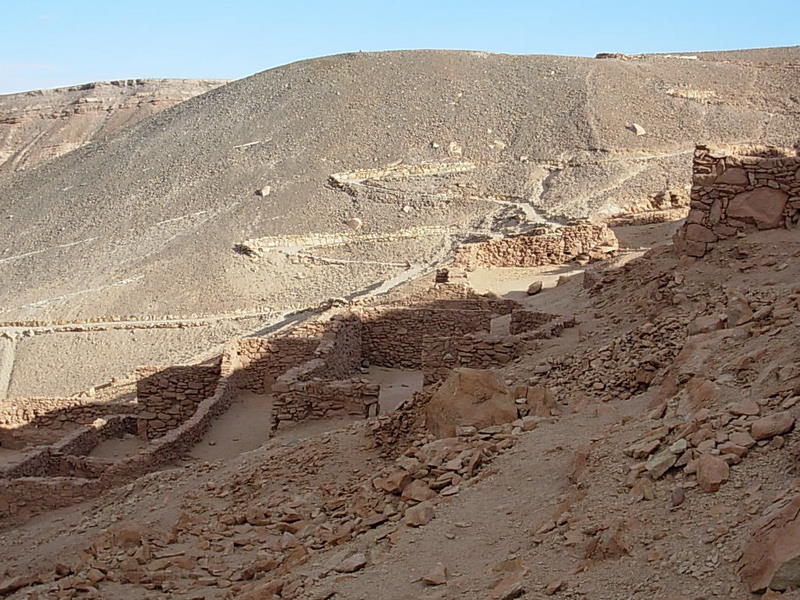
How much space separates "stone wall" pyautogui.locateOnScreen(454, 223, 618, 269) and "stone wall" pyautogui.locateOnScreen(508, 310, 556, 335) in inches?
305

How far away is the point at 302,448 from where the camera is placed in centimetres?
1005

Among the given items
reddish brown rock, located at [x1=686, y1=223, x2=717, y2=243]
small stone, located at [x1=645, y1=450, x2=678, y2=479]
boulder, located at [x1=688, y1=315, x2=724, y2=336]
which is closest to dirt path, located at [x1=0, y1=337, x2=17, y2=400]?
reddish brown rock, located at [x1=686, y1=223, x2=717, y2=243]

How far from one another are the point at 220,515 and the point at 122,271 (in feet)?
92.3

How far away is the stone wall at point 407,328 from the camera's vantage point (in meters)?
16.1

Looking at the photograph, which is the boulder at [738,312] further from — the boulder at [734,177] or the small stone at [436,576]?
the small stone at [436,576]

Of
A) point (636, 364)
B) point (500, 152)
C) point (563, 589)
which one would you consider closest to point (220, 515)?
point (636, 364)

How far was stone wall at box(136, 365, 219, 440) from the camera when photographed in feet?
49.2

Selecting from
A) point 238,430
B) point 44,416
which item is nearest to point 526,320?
point 238,430

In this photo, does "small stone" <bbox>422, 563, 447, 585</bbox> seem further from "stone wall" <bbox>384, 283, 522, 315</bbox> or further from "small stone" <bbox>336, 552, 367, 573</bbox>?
"stone wall" <bbox>384, 283, 522, 315</bbox>

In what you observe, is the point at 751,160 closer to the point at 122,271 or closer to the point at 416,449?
the point at 416,449

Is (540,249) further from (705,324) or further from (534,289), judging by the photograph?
(705,324)

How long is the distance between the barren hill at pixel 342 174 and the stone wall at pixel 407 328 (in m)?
9.80

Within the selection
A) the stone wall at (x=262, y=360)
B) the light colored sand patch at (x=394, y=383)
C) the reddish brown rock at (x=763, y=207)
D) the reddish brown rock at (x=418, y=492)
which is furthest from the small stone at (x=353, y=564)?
the stone wall at (x=262, y=360)

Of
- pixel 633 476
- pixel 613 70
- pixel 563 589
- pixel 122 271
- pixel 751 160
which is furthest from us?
pixel 613 70
